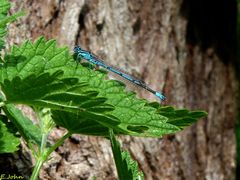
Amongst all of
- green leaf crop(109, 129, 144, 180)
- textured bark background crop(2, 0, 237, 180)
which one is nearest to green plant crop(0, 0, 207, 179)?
green leaf crop(109, 129, 144, 180)

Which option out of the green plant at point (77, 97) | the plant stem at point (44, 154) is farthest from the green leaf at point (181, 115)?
the plant stem at point (44, 154)

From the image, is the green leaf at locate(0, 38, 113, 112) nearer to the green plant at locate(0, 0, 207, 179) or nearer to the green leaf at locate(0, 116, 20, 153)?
the green plant at locate(0, 0, 207, 179)

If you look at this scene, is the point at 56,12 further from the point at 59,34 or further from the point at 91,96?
the point at 91,96

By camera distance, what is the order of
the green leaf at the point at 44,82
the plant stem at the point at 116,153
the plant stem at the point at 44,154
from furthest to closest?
the plant stem at the point at 44,154, the plant stem at the point at 116,153, the green leaf at the point at 44,82

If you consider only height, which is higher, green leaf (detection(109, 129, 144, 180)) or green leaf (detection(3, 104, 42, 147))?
green leaf (detection(3, 104, 42, 147))

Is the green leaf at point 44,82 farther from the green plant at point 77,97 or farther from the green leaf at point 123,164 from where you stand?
the green leaf at point 123,164

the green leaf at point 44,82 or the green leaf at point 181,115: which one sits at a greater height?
the green leaf at point 44,82
